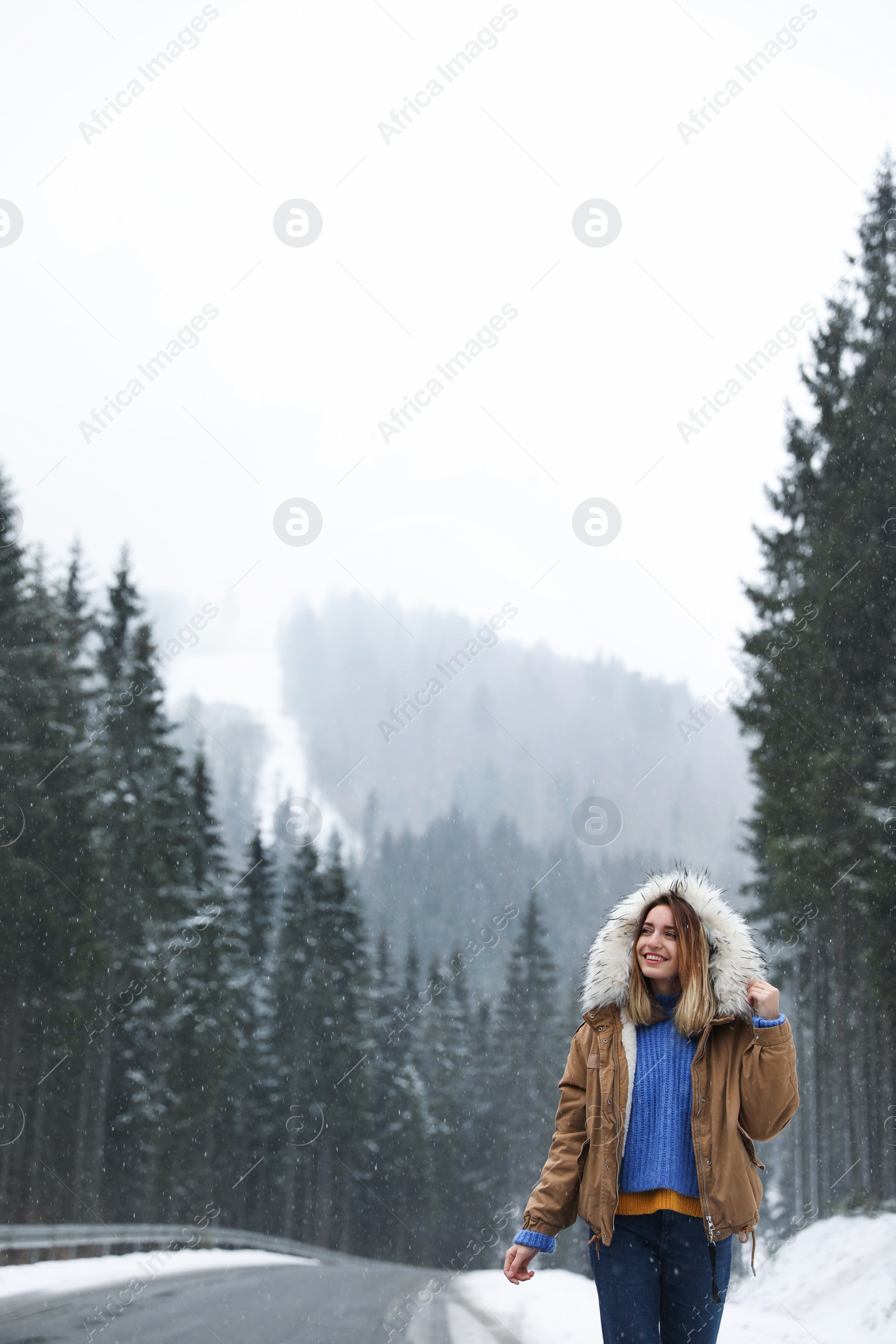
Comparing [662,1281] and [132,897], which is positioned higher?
[132,897]

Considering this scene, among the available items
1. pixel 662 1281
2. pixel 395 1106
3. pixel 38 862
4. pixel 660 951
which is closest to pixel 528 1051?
pixel 395 1106

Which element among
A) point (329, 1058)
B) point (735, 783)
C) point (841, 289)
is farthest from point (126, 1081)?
point (735, 783)

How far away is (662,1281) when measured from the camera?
10.1ft

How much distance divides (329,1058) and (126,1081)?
24.6ft

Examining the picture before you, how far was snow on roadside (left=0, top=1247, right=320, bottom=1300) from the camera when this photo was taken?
10.4 meters

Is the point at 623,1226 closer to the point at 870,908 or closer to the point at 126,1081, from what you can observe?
the point at 870,908

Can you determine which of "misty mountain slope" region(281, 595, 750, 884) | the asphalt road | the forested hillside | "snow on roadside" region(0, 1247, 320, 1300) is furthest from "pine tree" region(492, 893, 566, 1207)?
"misty mountain slope" region(281, 595, 750, 884)

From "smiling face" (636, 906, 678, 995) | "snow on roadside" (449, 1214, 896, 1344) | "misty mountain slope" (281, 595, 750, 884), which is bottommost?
"snow on roadside" (449, 1214, 896, 1344)

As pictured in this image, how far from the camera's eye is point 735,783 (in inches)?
3349

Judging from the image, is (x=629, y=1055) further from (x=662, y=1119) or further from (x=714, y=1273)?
(x=714, y=1273)

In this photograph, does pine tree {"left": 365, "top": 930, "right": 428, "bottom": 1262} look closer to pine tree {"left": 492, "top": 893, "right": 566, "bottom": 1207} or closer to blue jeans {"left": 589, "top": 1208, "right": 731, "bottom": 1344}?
pine tree {"left": 492, "top": 893, "right": 566, "bottom": 1207}

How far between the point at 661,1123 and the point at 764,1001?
1.56 ft

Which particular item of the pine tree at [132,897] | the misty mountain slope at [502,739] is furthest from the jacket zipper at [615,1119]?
the misty mountain slope at [502,739]

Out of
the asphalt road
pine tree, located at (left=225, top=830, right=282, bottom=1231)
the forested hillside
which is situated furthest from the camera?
pine tree, located at (left=225, top=830, right=282, bottom=1231)
